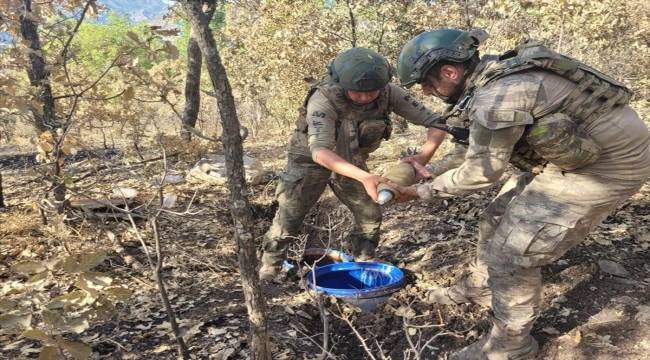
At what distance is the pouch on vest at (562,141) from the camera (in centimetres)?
233

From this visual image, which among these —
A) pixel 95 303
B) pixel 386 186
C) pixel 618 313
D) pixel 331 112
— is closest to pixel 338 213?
pixel 331 112

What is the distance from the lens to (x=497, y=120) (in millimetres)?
2342

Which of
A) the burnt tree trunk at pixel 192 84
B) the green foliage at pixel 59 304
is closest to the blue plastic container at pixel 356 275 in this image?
the green foliage at pixel 59 304

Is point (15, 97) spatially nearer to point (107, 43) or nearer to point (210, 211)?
point (107, 43)

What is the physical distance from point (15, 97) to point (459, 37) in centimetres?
289

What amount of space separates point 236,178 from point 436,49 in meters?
1.41

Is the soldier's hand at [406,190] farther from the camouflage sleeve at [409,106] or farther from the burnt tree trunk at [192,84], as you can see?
the burnt tree trunk at [192,84]

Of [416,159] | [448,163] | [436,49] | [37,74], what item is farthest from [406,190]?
[37,74]

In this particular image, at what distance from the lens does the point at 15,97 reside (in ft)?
10.2

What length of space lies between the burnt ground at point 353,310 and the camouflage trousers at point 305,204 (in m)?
0.33

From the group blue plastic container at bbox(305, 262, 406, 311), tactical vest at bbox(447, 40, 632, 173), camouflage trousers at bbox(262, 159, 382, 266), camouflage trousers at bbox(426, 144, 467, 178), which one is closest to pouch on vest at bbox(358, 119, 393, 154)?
camouflage trousers at bbox(262, 159, 382, 266)

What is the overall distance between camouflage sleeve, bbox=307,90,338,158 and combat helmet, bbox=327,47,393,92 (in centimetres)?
22

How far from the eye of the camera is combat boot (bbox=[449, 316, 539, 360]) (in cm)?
273

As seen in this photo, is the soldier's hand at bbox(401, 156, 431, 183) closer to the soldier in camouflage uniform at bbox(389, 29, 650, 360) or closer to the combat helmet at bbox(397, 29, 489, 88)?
the soldier in camouflage uniform at bbox(389, 29, 650, 360)
